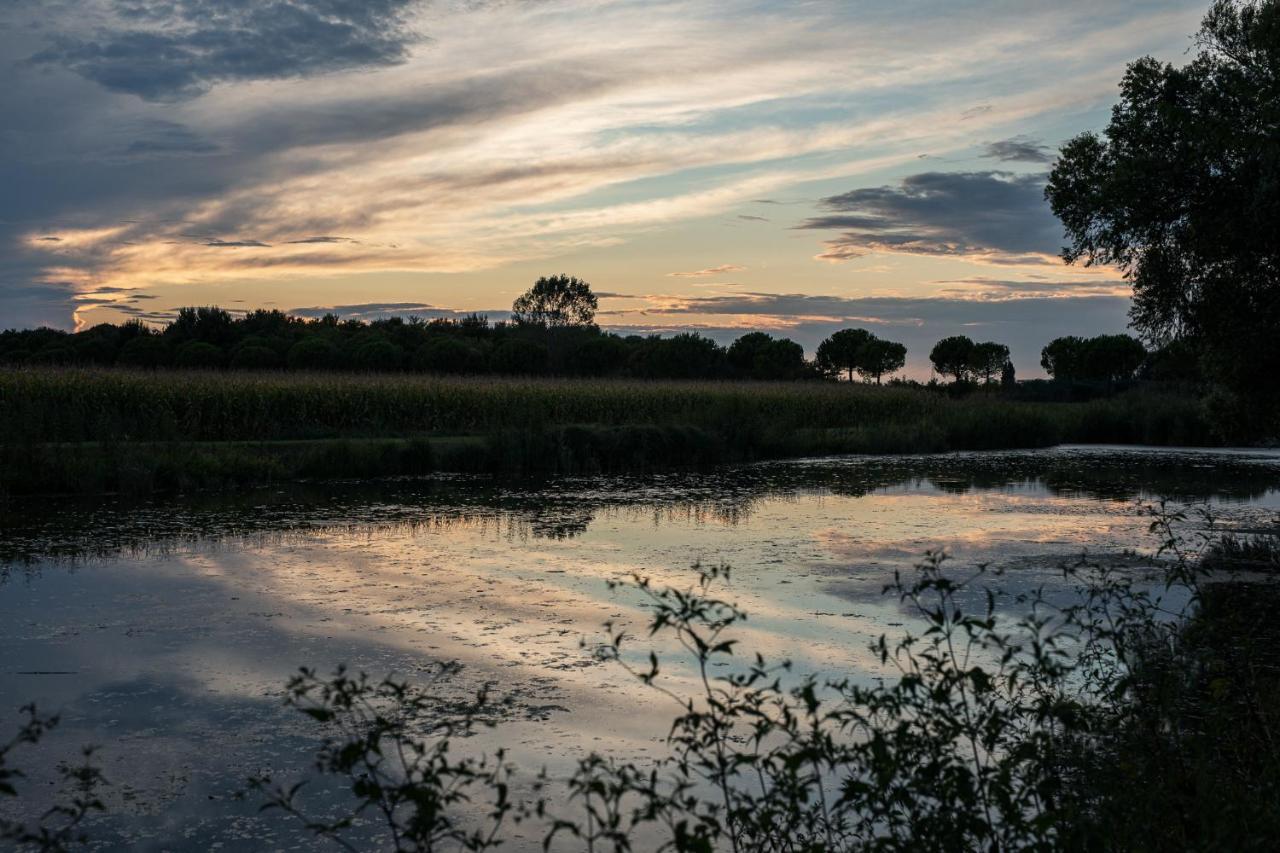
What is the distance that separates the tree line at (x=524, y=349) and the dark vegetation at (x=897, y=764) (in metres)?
35.6

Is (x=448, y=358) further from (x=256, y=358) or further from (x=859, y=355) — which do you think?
(x=859, y=355)

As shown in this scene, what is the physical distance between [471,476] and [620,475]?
3.17 meters

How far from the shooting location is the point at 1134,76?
1395 cm

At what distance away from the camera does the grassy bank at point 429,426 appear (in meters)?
19.3

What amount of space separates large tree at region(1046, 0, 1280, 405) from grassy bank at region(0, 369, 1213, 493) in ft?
12.0

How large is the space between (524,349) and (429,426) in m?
26.6

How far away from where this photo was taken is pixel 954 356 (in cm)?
7125

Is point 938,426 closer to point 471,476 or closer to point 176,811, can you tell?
point 471,476

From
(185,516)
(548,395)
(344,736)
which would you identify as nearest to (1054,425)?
(548,395)

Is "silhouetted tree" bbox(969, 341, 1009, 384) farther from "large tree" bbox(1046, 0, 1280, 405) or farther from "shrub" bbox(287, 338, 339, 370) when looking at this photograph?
"large tree" bbox(1046, 0, 1280, 405)

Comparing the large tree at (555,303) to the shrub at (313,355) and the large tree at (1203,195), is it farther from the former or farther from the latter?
the large tree at (1203,195)

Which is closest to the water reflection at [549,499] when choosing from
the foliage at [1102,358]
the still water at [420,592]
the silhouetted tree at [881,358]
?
the still water at [420,592]

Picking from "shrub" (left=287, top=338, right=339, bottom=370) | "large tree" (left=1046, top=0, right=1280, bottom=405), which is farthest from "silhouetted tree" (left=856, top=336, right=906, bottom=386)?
"large tree" (left=1046, top=0, right=1280, bottom=405)

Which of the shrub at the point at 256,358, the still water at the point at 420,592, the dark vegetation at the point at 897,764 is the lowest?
the still water at the point at 420,592
